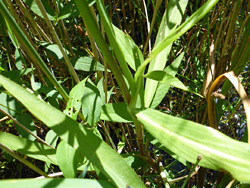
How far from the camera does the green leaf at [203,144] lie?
375 millimetres

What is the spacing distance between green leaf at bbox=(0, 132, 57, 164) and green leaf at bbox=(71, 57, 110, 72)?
22 cm

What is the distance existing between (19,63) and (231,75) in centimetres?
47

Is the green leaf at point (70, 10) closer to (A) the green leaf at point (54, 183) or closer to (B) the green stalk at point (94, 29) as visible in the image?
(B) the green stalk at point (94, 29)

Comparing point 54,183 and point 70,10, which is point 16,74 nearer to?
point 70,10

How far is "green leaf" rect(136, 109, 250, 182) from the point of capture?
37 centimetres

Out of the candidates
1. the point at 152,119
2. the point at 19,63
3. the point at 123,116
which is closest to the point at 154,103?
the point at 123,116

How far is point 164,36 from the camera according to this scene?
619 mm

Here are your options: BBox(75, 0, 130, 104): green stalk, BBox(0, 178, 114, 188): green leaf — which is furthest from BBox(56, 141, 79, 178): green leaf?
BBox(75, 0, 130, 104): green stalk

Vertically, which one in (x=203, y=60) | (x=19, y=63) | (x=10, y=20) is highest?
(x=10, y=20)

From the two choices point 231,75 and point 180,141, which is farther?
point 231,75

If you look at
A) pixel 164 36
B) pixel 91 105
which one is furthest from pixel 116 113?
pixel 164 36

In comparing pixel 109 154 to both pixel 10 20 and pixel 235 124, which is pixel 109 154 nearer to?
pixel 10 20

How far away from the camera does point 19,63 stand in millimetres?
655

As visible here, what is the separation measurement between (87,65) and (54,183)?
1.19ft
